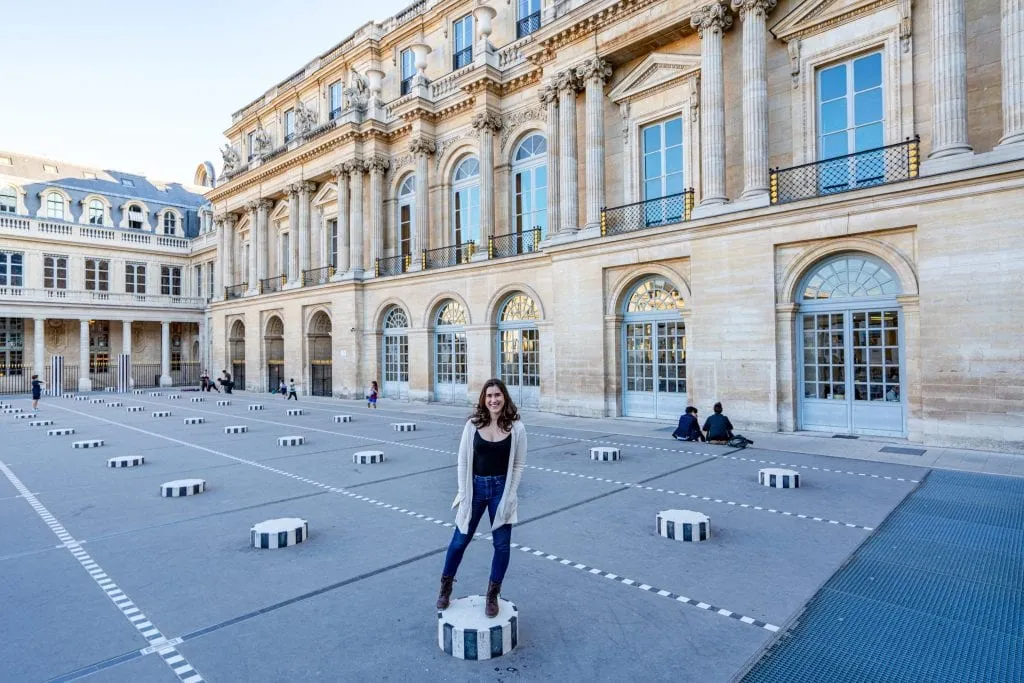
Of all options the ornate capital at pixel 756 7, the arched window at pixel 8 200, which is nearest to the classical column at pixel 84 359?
the arched window at pixel 8 200

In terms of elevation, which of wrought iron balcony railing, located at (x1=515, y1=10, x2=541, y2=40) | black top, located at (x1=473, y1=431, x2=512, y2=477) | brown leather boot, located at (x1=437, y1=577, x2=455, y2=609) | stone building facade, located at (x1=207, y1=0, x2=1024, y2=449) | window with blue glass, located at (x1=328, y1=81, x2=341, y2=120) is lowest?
brown leather boot, located at (x1=437, y1=577, x2=455, y2=609)

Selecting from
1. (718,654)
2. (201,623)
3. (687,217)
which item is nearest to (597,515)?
(718,654)

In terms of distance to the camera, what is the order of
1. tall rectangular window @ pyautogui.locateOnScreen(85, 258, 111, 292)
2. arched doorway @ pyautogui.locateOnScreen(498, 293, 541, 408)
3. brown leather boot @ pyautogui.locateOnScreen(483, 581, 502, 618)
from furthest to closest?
1. tall rectangular window @ pyautogui.locateOnScreen(85, 258, 111, 292)
2. arched doorway @ pyautogui.locateOnScreen(498, 293, 541, 408)
3. brown leather boot @ pyautogui.locateOnScreen(483, 581, 502, 618)

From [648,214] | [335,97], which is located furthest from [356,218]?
[648,214]

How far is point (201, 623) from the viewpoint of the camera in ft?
14.8

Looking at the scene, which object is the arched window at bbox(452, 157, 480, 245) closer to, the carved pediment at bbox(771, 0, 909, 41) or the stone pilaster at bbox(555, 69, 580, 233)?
the stone pilaster at bbox(555, 69, 580, 233)

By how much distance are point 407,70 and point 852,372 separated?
82.6 ft

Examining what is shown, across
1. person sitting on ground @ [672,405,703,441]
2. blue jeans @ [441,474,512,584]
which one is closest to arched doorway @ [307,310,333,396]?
person sitting on ground @ [672,405,703,441]

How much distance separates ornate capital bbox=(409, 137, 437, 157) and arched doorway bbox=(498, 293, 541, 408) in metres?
8.82

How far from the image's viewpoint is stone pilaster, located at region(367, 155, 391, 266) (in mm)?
28172

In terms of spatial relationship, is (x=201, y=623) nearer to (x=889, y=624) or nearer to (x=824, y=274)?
(x=889, y=624)

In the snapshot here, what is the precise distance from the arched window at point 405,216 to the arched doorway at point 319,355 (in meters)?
6.60

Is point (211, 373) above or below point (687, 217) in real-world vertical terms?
below

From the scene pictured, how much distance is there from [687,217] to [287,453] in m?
12.9
